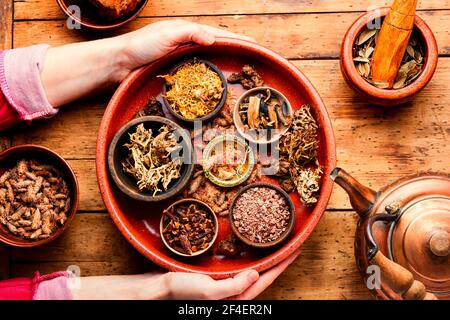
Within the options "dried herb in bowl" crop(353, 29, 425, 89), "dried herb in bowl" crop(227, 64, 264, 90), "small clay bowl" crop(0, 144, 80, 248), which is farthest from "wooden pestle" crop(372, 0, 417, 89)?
"small clay bowl" crop(0, 144, 80, 248)

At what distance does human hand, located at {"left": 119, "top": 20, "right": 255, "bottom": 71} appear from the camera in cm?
182

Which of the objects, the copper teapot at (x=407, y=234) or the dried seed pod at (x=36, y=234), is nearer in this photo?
the copper teapot at (x=407, y=234)

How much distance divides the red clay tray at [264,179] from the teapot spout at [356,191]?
0.13m

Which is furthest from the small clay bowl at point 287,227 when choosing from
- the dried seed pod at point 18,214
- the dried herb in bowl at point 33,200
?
the dried seed pod at point 18,214

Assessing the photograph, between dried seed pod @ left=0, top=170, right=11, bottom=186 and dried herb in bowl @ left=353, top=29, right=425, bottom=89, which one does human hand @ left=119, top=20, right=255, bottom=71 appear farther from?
dried seed pod @ left=0, top=170, right=11, bottom=186

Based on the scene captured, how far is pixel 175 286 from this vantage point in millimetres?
1758

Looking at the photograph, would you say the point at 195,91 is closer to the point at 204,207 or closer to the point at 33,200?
the point at 204,207

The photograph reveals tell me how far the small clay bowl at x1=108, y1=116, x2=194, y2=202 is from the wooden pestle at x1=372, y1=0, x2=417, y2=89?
681 mm

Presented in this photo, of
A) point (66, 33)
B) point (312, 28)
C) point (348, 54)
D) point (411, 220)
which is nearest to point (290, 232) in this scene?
point (411, 220)

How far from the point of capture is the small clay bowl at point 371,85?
183 centimetres

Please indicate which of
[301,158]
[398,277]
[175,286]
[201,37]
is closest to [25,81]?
[201,37]

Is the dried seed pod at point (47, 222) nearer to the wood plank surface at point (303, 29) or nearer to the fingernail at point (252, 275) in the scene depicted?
the fingernail at point (252, 275)

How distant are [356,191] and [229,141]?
478 mm

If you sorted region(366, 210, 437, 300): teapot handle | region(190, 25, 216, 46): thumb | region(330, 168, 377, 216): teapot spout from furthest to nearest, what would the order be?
region(190, 25, 216, 46): thumb, region(330, 168, 377, 216): teapot spout, region(366, 210, 437, 300): teapot handle
